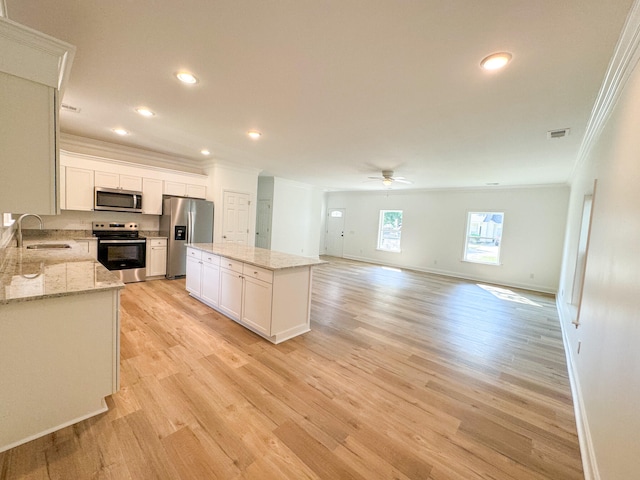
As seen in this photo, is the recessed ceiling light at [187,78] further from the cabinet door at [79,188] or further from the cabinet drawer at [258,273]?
the cabinet door at [79,188]

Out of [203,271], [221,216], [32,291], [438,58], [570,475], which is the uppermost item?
[438,58]

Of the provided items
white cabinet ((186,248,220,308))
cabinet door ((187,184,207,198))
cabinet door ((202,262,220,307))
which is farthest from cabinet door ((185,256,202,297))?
cabinet door ((187,184,207,198))

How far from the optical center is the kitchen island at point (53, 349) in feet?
4.84

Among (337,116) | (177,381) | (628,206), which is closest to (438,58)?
(337,116)

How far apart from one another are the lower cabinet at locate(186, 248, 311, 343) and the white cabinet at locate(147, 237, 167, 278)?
214cm

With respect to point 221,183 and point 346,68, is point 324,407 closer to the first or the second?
point 346,68

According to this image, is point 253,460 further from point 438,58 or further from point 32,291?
point 438,58

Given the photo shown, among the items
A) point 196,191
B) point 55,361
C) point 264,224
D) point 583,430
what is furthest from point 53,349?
point 264,224

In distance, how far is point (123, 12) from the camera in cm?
162

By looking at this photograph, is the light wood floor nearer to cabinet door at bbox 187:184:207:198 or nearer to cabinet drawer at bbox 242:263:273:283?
cabinet drawer at bbox 242:263:273:283

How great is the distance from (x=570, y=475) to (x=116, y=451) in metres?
2.70

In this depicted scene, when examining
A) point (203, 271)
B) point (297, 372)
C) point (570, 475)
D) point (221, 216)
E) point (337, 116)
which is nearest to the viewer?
point (570, 475)

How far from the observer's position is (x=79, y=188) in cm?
439

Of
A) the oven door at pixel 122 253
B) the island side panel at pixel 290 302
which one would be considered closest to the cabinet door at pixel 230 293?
the island side panel at pixel 290 302
